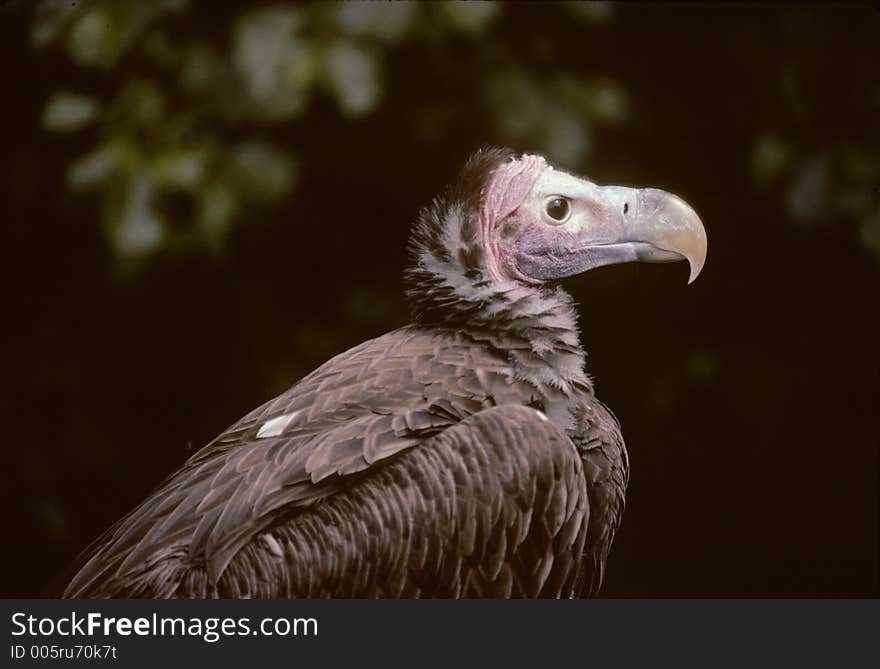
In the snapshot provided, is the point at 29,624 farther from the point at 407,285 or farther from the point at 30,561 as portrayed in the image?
the point at 407,285

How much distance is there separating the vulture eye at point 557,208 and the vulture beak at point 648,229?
93mm

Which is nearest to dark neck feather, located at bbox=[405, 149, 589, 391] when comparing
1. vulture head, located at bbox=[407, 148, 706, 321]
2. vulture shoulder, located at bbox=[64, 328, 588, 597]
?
vulture head, located at bbox=[407, 148, 706, 321]

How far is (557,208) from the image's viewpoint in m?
2.98

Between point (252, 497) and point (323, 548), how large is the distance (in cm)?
22

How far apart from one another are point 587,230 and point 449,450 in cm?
75

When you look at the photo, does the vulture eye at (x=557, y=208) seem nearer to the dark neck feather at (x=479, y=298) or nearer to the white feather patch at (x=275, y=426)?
the dark neck feather at (x=479, y=298)

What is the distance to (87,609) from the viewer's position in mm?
2791

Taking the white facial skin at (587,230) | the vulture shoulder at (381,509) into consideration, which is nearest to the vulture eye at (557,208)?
the white facial skin at (587,230)

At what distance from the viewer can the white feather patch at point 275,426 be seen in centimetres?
279

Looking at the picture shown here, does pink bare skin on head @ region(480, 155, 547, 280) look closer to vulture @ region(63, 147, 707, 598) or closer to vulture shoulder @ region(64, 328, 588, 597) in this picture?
vulture @ region(63, 147, 707, 598)

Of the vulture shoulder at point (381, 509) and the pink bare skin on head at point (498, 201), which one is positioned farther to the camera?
the pink bare skin on head at point (498, 201)

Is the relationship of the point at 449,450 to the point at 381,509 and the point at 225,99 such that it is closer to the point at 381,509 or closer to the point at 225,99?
the point at 381,509

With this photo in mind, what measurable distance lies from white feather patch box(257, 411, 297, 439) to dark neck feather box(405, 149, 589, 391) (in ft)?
1.47

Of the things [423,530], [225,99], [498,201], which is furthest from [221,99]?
[423,530]
